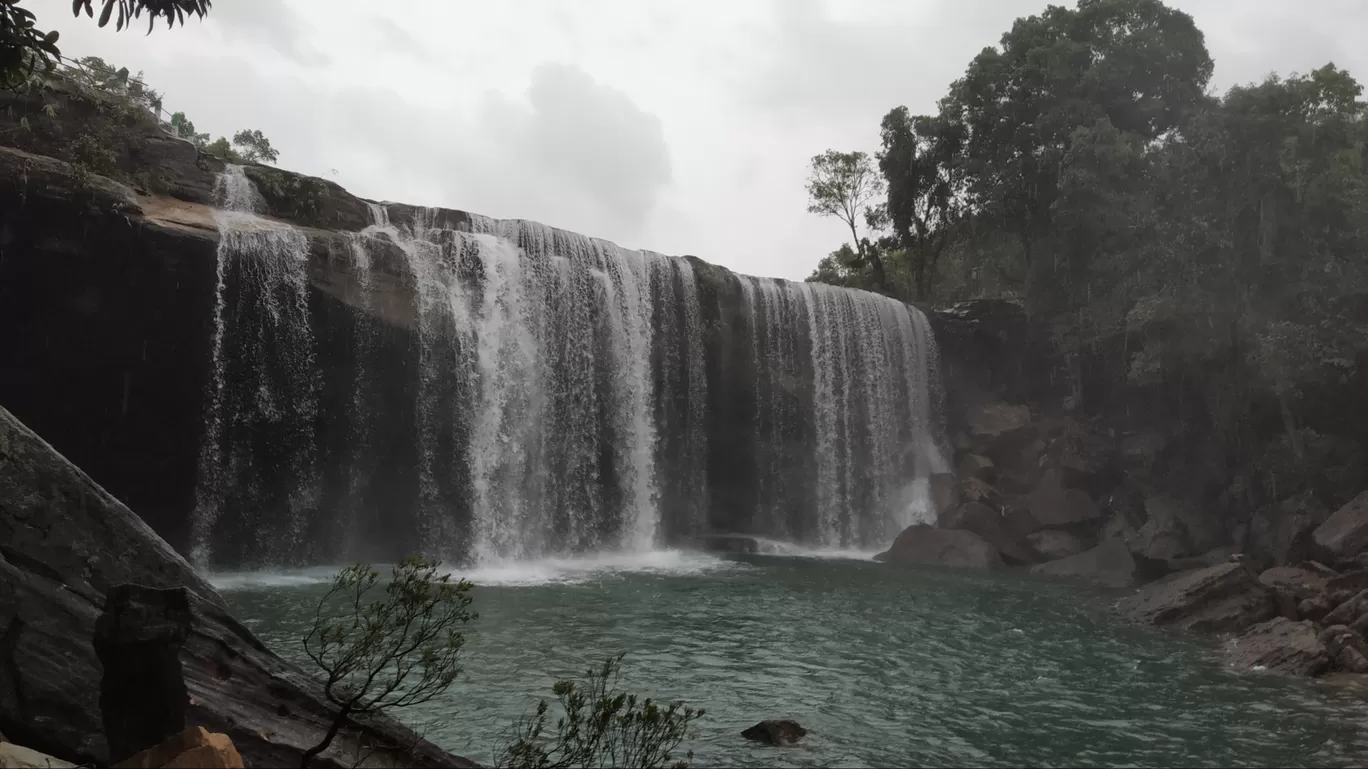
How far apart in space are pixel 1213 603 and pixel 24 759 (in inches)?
714

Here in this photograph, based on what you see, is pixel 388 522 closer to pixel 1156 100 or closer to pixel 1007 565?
pixel 1007 565

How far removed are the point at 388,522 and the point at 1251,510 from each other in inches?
893

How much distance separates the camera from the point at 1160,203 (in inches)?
1049

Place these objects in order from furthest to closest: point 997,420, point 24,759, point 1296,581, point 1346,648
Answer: point 997,420 → point 1296,581 → point 1346,648 → point 24,759

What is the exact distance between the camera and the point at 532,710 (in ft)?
33.9

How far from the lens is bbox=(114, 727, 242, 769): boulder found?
4.14 meters

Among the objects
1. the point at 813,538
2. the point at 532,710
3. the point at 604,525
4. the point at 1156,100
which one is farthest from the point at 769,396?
the point at 532,710

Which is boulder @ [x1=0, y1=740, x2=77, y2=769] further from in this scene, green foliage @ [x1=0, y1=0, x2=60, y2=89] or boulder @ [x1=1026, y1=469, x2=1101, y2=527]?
boulder @ [x1=1026, y1=469, x2=1101, y2=527]

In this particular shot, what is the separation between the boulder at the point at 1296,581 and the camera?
Answer: 58.4 feet

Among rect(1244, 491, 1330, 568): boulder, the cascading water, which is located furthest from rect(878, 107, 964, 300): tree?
rect(1244, 491, 1330, 568): boulder

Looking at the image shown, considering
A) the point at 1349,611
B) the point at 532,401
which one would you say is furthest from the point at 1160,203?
the point at 532,401

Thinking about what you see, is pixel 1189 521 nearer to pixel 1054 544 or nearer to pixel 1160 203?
pixel 1054 544

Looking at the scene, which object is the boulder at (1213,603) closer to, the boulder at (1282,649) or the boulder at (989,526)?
the boulder at (1282,649)

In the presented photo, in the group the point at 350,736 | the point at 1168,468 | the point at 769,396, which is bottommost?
the point at 350,736
